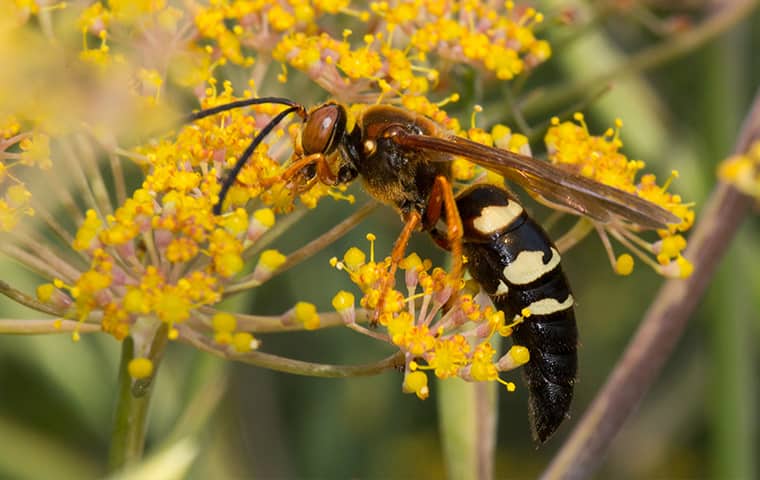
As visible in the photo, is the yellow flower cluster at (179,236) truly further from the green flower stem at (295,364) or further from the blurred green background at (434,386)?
the blurred green background at (434,386)

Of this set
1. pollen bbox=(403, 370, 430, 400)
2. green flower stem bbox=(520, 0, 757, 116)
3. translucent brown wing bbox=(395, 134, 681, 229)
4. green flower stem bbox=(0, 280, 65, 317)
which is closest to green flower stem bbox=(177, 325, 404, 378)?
pollen bbox=(403, 370, 430, 400)

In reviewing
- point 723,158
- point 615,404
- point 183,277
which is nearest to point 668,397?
point 723,158

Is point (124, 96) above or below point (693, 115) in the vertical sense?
above

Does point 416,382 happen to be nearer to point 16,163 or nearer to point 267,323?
point 267,323

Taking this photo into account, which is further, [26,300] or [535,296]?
[535,296]

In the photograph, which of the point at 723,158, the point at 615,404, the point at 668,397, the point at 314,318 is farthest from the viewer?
the point at 668,397

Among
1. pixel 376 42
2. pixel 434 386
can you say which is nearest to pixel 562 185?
pixel 376 42

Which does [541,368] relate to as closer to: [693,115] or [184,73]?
[184,73]

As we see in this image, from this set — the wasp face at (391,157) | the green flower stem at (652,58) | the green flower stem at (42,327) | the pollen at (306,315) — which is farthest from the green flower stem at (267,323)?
the green flower stem at (652,58)
